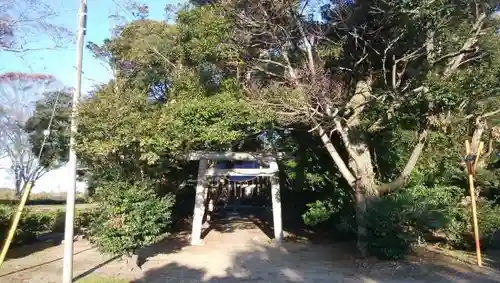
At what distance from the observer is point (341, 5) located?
12.4 meters

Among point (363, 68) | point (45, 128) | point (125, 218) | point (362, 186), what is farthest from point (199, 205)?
point (45, 128)

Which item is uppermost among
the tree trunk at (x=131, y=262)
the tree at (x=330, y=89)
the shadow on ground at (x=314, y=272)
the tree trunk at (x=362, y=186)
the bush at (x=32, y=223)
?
the tree at (x=330, y=89)

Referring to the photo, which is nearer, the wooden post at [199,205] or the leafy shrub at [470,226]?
the leafy shrub at [470,226]

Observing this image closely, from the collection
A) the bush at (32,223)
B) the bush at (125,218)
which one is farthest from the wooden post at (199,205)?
the bush at (125,218)

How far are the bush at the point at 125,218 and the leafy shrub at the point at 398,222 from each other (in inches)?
195

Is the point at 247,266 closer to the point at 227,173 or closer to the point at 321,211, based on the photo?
the point at 321,211

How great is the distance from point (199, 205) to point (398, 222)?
7234mm

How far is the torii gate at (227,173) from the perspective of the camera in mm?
15938

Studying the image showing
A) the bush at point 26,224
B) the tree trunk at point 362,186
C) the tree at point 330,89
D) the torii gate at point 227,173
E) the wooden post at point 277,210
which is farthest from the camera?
the wooden post at point 277,210

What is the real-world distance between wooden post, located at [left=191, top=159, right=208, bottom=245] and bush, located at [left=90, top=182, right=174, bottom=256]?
5.20 metres

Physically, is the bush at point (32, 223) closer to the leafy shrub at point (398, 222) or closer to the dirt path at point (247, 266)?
the dirt path at point (247, 266)

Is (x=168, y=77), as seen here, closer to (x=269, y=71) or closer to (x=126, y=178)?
(x=269, y=71)

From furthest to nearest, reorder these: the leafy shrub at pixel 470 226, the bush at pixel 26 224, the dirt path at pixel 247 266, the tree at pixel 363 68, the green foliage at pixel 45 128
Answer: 1. the green foliage at pixel 45 128
2. the bush at pixel 26 224
3. the leafy shrub at pixel 470 226
4. the tree at pixel 363 68
5. the dirt path at pixel 247 266

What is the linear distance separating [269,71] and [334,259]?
562 cm
